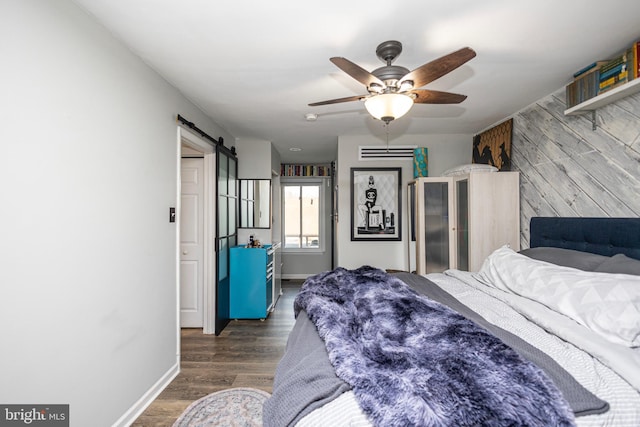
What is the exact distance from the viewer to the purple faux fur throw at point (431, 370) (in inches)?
31.3

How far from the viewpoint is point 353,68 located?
159cm

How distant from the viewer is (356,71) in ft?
5.30

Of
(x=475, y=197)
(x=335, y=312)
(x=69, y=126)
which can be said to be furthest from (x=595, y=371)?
(x=69, y=126)

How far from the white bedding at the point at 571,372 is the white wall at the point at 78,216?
1.29 m

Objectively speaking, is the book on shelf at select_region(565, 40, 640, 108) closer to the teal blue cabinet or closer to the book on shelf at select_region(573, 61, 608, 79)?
the book on shelf at select_region(573, 61, 608, 79)

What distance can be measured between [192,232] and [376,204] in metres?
2.42

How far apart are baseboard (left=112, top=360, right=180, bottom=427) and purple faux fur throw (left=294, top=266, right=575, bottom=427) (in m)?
1.46

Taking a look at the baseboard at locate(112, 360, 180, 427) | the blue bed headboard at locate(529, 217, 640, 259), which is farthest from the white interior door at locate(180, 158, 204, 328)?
the blue bed headboard at locate(529, 217, 640, 259)

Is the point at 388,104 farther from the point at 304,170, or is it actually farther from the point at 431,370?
the point at 304,170

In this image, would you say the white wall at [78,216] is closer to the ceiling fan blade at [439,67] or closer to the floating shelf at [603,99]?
the ceiling fan blade at [439,67]

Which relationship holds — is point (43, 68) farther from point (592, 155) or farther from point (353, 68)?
point (592, 155)

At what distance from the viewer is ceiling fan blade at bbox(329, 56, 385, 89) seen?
1526 mm

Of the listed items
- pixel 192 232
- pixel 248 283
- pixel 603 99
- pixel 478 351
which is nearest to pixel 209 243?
pixel 192 232

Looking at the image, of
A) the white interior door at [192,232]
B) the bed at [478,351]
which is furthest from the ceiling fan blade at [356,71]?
the white interior door at [192,232]
